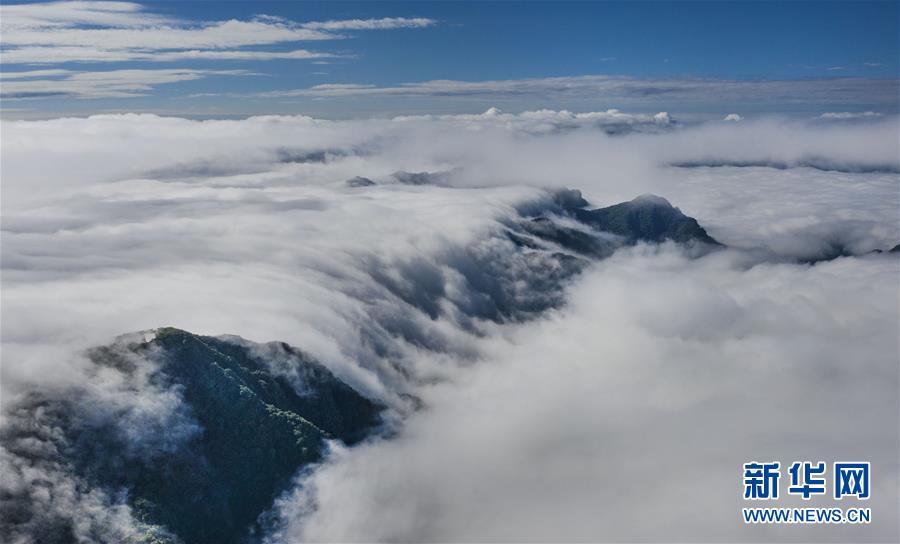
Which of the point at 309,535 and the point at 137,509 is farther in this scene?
the point at 309,535

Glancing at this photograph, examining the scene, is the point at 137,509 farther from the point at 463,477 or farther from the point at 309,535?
the point at 463,477

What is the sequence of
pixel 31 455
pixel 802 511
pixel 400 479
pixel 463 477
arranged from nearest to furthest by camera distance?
pixel 802 511 → pixel 31 455 → pixel 400 479 → pixel 463 477

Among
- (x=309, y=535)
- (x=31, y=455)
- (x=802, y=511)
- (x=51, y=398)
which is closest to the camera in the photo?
(x=802, y=511)

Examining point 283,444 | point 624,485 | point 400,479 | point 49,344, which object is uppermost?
point 49,344

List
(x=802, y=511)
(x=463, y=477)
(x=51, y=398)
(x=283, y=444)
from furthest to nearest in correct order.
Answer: (x=463, y=477) → (x=283, y=444) → (x=51, y=398) → (x=802, y=511)

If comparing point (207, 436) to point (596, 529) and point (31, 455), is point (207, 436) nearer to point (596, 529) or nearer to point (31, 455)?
point (31, 455)

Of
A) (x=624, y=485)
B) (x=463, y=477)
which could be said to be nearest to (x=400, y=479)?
(x=463, y=477)

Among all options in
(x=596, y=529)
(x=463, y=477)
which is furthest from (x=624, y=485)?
(x=463, y=477)

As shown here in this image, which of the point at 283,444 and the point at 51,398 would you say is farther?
the point at 283,444

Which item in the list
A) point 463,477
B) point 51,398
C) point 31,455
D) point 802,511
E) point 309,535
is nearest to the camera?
point 802,511

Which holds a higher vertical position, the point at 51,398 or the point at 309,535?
the point at 51,398
